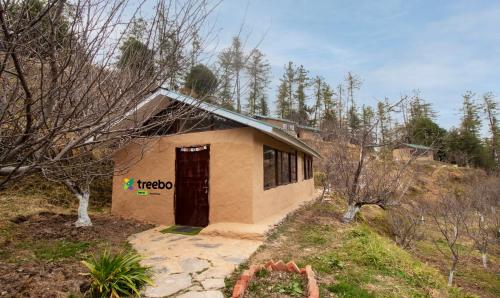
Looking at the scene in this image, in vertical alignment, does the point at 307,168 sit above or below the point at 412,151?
below

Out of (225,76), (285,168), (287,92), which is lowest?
(285,168)

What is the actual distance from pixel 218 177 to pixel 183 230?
1664 millimetres

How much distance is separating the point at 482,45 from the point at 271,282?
40.8ft

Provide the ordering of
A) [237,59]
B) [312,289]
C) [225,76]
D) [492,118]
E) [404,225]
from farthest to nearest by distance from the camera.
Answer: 1. [492,118]
2. [404,225]
3. [312,289]
4. [225,76]
5. [237,59]

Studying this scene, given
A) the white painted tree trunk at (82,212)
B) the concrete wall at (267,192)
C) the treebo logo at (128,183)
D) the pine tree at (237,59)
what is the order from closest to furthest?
the pine tree at (237,59), the white painted tree trunk at (82,212), the concrete wall at (267,192), the treebo logo at (128,183)

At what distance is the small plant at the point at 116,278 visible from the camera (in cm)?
395

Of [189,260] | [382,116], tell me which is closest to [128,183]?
[189,260]

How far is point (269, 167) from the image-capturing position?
9.41 meters

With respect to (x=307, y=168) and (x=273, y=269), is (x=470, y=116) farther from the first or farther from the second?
(x=273, y=269)

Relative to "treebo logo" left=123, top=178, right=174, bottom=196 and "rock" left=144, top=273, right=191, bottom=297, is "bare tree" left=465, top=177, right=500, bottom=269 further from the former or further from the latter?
"rock" left=144, top=273, right=191, bottom=297

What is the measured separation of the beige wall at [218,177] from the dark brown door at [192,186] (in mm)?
174

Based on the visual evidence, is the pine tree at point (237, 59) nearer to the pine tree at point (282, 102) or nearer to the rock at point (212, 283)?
the rock at point (212, 283)

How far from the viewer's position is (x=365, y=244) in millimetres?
6980

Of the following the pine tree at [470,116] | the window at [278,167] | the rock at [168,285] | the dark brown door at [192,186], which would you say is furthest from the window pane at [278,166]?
the pine tree at [470,116]
